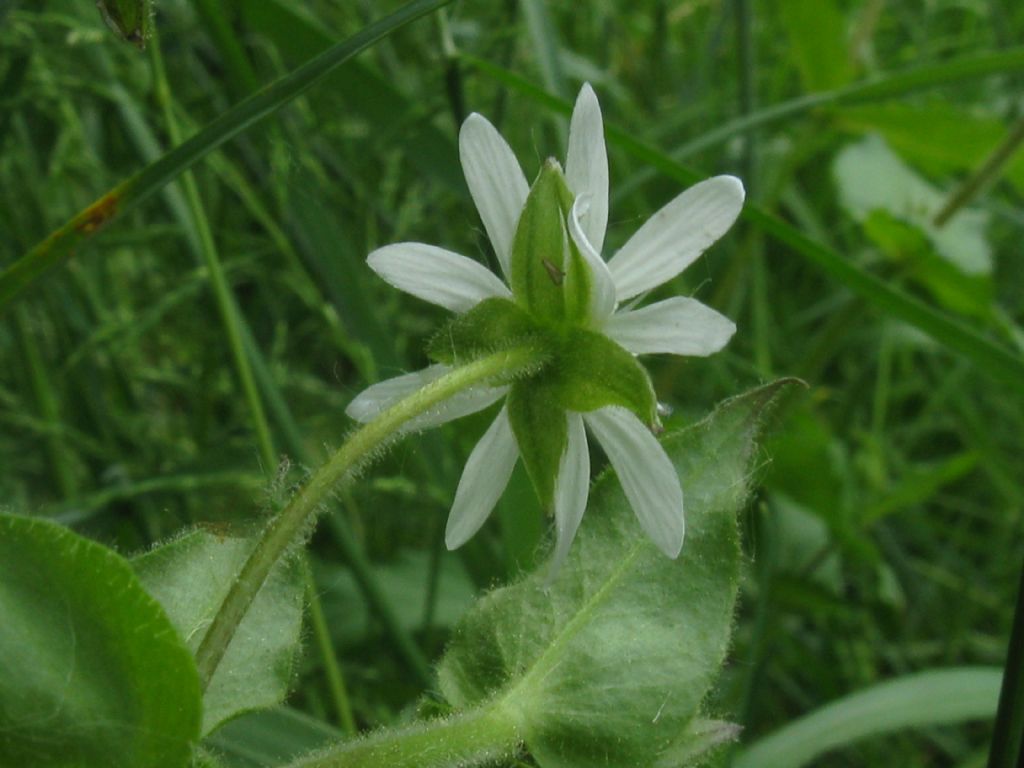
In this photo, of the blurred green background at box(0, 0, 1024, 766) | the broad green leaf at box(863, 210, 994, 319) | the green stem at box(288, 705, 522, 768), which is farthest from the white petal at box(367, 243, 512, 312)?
the broad green leaf at box(863, 210, 994, 319)

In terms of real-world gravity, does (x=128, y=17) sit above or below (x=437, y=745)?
above

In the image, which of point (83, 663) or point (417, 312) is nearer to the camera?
point (83, 663)

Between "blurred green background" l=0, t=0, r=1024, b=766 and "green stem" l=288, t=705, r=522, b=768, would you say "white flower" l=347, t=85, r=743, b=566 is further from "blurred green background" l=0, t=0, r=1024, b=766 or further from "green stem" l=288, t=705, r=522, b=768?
"blurred green background" l=0, t=0, r=1024, b=766

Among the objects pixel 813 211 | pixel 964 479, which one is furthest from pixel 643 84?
pixel 964 479

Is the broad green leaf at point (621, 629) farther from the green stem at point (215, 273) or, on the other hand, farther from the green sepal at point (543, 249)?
the green stem at point (215, 273)

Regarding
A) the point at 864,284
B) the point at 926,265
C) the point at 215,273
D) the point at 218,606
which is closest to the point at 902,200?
the point at 926,265

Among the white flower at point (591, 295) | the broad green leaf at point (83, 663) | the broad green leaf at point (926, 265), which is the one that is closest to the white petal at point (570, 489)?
the white flower at point (591, 295)

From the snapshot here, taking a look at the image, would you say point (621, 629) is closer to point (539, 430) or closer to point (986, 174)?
point (539, 430)

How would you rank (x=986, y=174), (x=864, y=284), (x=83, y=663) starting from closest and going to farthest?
(x=83, y=663)
(x=864, y=284)
(x=986, y=174)
